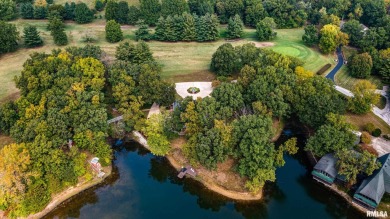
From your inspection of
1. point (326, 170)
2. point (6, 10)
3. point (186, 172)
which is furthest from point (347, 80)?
point (6, 10)

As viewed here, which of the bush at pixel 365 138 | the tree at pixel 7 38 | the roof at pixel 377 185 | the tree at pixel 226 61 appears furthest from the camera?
the tree at pixel 7 38

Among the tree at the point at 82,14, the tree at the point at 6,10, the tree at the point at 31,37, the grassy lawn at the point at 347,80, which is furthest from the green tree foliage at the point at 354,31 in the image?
the tree at the point at 6,10

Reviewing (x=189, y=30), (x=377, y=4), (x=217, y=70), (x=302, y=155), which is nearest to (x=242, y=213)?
(x=302, y=155)

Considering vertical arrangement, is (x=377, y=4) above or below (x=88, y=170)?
above

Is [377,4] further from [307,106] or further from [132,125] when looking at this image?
[132,125]

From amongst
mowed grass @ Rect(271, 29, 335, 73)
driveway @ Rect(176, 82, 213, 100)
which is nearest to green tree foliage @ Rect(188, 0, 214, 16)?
mowed grass @ Rect(271, 29, 335, 73)

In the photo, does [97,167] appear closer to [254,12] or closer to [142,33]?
[142,33]

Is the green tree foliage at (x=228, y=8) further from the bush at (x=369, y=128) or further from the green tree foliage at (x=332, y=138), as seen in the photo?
the green tree foliage at (x=332, y=138)
